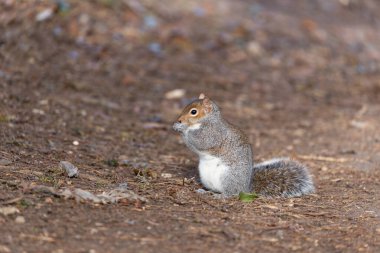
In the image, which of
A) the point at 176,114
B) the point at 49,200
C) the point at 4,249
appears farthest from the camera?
the point at 176,114

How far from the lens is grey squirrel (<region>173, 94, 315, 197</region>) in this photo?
208 inches

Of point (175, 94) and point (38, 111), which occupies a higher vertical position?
point (175, 94)

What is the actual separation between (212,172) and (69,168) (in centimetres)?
107

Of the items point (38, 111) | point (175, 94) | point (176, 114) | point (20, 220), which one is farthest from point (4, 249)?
point (175, 94)

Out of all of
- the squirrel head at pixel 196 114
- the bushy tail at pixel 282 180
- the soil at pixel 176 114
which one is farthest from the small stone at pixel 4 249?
the bushy tail at pixel 282 180

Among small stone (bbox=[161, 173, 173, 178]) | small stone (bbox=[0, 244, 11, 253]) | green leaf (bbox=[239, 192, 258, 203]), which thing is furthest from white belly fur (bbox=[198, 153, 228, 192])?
small stone (bbox=[0, 244, 11, 253])

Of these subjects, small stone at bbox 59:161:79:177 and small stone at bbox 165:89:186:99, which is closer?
small stone at bbox 59:161:79:177

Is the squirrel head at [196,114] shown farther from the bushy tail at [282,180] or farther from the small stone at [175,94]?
the small stone at [175,94]

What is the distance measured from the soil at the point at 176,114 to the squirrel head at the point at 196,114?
438mm

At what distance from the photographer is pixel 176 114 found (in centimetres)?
840

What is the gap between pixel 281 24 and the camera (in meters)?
12.2

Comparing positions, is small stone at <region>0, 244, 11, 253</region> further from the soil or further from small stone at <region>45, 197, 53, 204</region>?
small stone at <region>45, 197, 53, 204</region>

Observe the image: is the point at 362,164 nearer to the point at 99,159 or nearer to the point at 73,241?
the point at 99,159

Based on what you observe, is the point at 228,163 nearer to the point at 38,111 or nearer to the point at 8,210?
the point at 8,210
